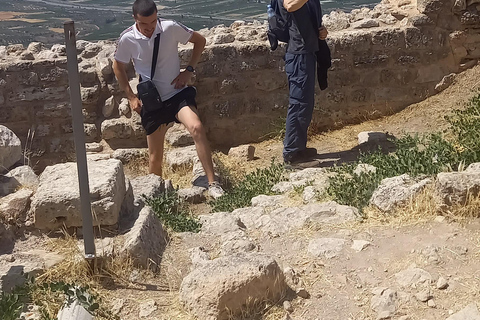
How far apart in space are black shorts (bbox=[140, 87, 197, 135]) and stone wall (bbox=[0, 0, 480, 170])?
131cm

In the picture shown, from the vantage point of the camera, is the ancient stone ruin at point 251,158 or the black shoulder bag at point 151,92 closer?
the ancient stone ruin at point 251,158

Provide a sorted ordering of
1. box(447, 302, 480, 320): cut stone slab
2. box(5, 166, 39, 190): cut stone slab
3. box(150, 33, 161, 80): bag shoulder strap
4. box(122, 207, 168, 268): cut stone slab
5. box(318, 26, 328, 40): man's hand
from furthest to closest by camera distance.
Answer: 1. box(318, 26, 328, 40): man's hand
2. box(150, 33, 161, 80): bag shoulder strap
3. box(5, 166, 39, 190): cut stone slab
4. box(122, 207, 168, 268): cut stone slab
5. box(447, 302, 480, 320): cut stone slab

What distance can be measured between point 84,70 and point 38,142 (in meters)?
0.91

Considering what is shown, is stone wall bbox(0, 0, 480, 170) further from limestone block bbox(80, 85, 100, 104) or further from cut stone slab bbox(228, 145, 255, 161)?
cut stone slab bbox(228, 145, 255, 161)

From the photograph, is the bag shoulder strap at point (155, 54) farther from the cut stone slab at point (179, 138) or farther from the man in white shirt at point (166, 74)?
the cut stone slab at point (179, 138)

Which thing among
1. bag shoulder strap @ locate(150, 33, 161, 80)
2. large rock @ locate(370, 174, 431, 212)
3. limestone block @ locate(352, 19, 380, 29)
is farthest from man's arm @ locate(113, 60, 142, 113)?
limestone block @ locate(352, 19, 380, 29)

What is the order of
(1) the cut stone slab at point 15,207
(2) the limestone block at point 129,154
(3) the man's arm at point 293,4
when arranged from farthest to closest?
(2) the limestone block at point 129,154 → (3) the man's arm at point 293,4 → (1) the cut stone slab at point 15,207

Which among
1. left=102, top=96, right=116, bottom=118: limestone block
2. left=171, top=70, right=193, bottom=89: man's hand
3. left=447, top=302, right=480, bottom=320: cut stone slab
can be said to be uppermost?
left=171, top=70, right=193, bottom=89: man's hand

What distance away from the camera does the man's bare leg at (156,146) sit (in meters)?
5.61

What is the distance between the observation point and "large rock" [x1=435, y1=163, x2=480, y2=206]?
3586 mm

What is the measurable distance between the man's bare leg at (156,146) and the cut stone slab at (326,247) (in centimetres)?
239

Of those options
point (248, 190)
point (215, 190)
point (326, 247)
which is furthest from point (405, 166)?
point (215, 190)

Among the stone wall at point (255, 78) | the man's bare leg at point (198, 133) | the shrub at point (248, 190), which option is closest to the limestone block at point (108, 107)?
the stone wall at point (255, 78)

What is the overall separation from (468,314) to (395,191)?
1299 millimetres
